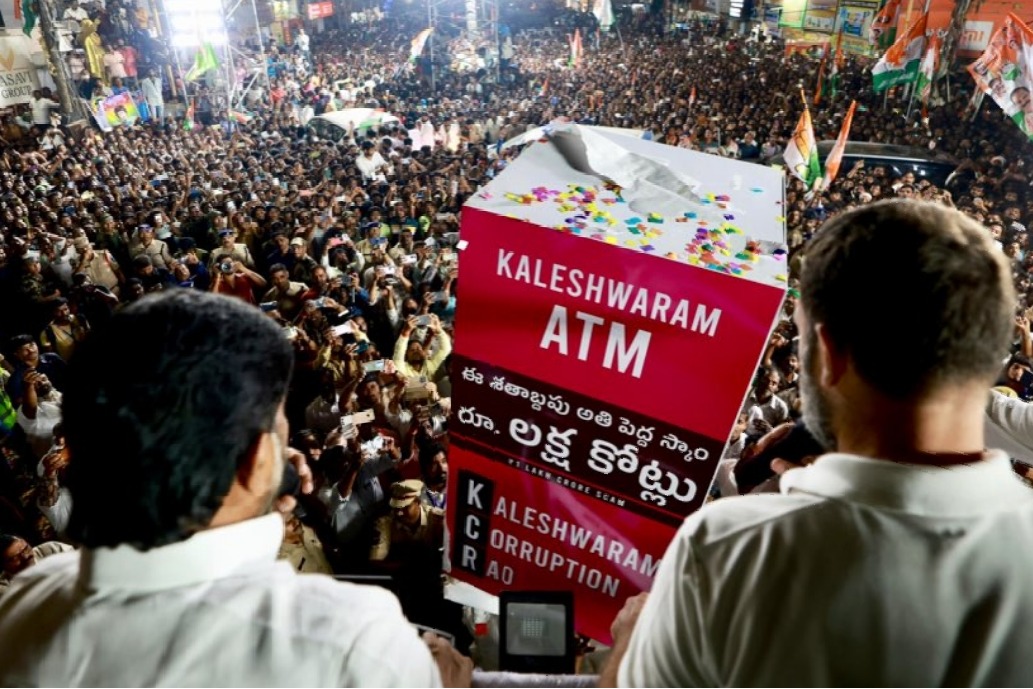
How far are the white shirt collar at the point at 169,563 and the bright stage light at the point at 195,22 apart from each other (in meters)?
20.1

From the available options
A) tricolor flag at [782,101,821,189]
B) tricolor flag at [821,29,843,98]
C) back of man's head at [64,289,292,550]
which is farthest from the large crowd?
tricolor flag at [782,101,821,189]

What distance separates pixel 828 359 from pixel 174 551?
45.2 inches

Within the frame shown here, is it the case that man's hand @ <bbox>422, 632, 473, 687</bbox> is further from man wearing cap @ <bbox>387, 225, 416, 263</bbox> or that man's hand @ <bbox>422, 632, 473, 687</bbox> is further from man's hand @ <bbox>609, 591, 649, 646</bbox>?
man wearing cap @ <bbox>387, 225, 416, 263</bbox>

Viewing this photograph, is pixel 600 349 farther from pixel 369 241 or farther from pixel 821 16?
pixel 821 16

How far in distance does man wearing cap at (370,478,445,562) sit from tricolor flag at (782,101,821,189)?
25.0 ft

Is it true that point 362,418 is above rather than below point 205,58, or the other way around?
below

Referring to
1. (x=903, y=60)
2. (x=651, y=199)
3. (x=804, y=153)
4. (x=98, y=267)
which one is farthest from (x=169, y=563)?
(x=903, y=60)

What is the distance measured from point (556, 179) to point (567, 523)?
1.26 m

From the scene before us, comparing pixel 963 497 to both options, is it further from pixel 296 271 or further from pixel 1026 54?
pixel 1026 54

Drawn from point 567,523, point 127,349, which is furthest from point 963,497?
point 567,523

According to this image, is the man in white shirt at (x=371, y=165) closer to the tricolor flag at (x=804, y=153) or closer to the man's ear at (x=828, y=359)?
the tricolor flag at (x=804, y=153)

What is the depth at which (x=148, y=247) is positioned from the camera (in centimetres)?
850

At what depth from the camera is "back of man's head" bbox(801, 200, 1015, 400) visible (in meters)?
1.04

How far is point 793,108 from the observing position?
17.0 metres
